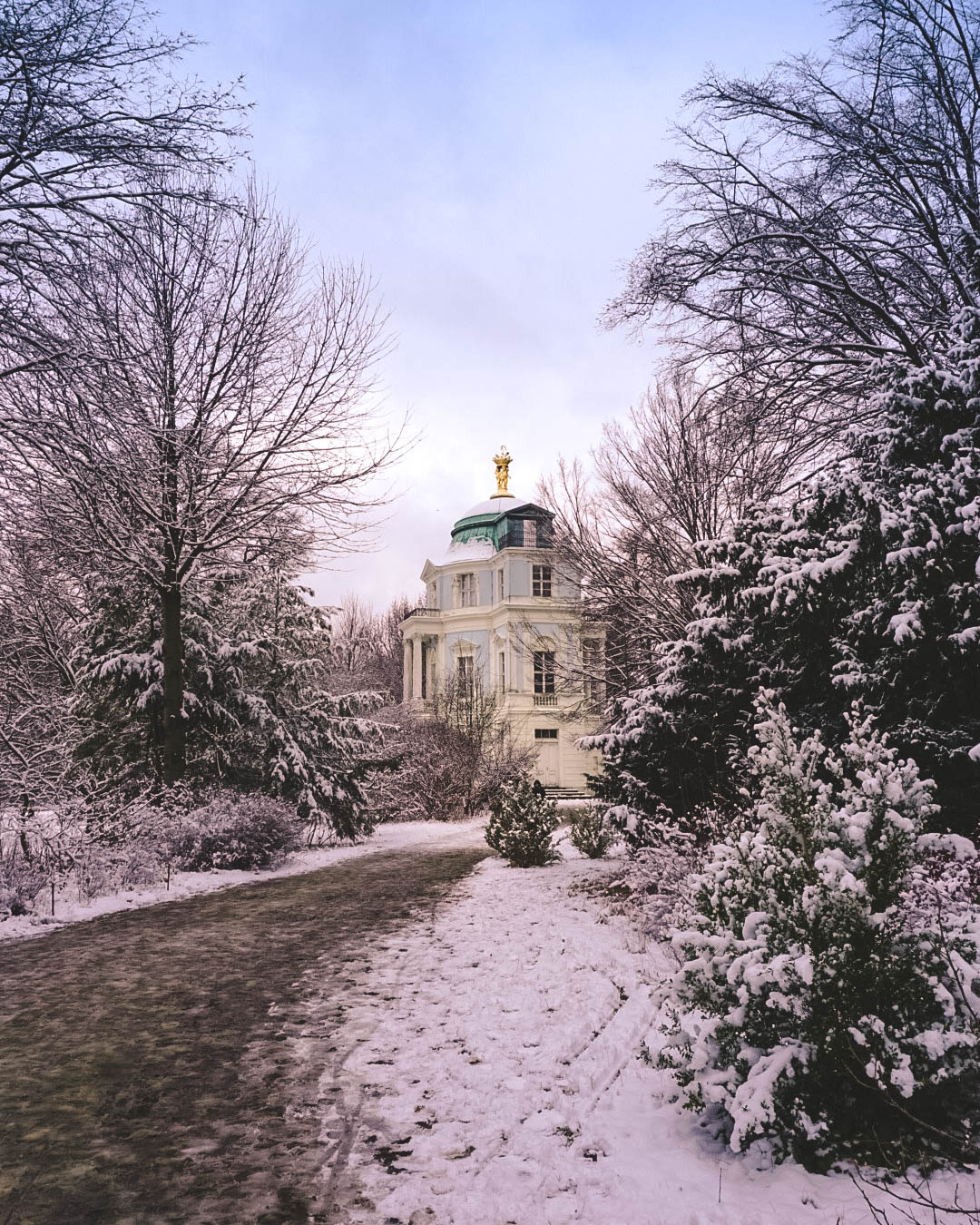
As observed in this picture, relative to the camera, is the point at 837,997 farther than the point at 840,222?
No

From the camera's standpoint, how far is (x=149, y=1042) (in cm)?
508

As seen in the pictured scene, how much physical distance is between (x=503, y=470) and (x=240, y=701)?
28678 millimetres

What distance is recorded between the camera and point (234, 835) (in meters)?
13.4

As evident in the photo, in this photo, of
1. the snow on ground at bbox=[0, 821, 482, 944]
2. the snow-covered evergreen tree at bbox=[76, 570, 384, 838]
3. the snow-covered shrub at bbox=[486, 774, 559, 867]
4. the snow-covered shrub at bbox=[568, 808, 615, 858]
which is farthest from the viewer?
the snow-covered evergreen tree at bbox=[76, 570, 384, 838]

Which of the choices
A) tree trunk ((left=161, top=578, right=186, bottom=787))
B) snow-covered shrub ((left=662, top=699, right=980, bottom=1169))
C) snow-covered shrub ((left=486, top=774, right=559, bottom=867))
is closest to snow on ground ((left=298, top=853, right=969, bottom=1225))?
snow-covered shrub ((left=662, top=699, right=980, bottom=1169))

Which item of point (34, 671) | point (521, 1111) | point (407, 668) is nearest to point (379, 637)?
point (407, 668)

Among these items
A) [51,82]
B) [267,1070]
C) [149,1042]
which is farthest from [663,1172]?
[51,82]

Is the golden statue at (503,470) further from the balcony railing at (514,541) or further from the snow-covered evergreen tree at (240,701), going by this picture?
the snow-covered evergreen tree at (240,701)

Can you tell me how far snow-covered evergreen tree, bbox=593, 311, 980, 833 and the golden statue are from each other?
110 feet

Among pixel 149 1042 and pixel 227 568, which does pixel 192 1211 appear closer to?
pixel 149 1042

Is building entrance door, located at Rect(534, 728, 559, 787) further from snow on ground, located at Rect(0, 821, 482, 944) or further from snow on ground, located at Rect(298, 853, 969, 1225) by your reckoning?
snow on ground, located at Rect(298, 853, 969, 1225)

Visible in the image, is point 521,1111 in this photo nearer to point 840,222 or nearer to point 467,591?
point 840,222

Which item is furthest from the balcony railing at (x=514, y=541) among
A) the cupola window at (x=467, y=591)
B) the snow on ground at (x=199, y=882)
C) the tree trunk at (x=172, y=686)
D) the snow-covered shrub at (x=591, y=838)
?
the tree trunk at (x=172, y=686)

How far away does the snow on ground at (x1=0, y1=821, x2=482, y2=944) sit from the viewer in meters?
8.88
